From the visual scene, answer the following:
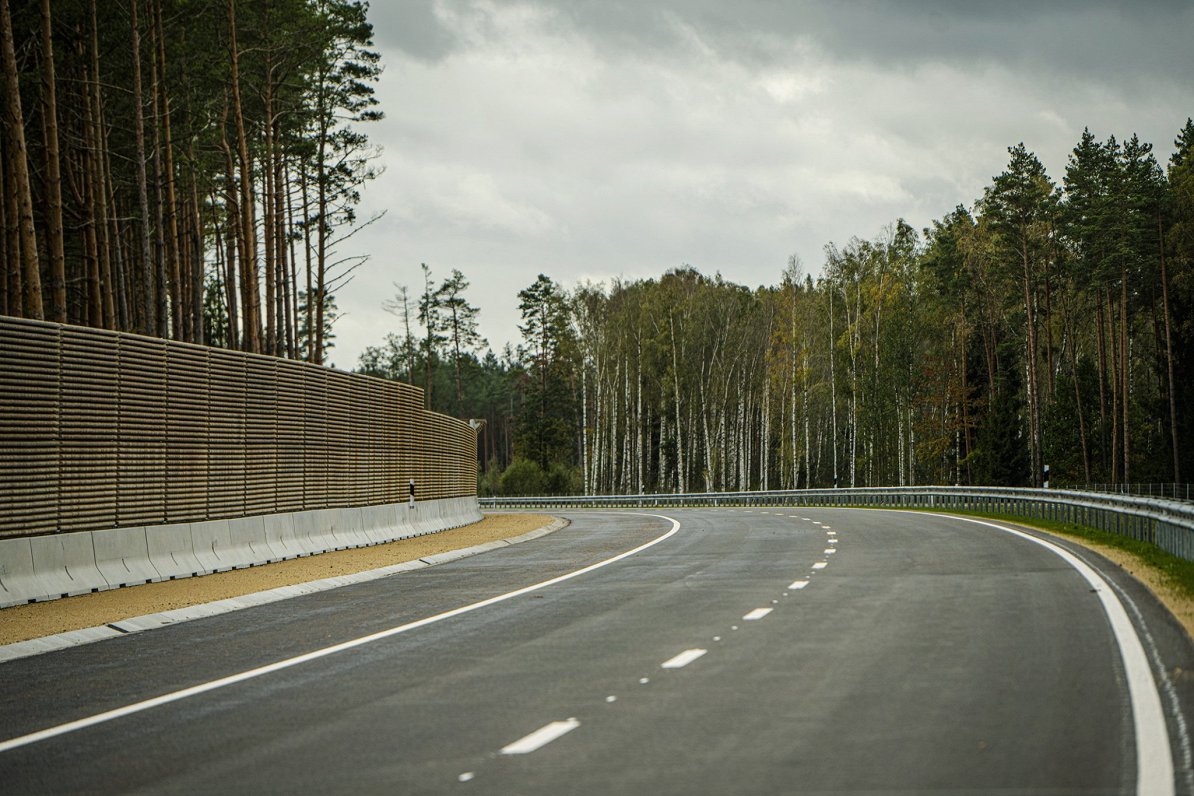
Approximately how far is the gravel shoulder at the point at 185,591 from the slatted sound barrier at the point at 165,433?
3.58 ft

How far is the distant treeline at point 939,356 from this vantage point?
2788 inches

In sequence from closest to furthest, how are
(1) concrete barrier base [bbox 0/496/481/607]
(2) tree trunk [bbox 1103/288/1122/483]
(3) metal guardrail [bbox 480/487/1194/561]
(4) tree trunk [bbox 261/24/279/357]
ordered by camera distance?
(1) concrete barrier base [bbox 0/496/481/607] < (3) metal guardrail [bbox 480/487/1194/561] < (4) tree trunk [bbox 261/24/279/357] < (2) tree trunk [bbox 1103/288/1122/483]

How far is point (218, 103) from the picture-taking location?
47.5 m

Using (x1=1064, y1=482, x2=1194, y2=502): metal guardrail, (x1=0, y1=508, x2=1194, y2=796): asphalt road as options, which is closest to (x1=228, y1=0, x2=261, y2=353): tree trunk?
(x1=1064, y1=482, x2=1194, y2=502): metal guardrail

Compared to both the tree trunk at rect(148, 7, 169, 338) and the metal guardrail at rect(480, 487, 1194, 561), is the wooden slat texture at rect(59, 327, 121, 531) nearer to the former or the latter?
the metal guardrail at rect(480, 487, 1194, 561)

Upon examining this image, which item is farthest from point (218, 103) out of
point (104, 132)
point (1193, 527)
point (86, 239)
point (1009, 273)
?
point (1009, 273)

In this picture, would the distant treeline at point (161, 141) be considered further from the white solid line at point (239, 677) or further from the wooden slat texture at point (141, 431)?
the white solid line at point (239, 677)

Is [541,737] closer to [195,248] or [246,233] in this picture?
[246,233]

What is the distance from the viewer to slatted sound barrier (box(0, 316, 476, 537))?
18.6 metres

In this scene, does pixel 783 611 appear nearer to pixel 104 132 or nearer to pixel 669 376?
pixel 104 132

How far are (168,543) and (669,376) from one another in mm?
77240

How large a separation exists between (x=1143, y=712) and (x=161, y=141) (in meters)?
33.8

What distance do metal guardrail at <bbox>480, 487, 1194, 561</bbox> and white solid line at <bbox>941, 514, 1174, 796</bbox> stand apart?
6.35m

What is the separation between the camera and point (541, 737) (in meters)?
8.22
